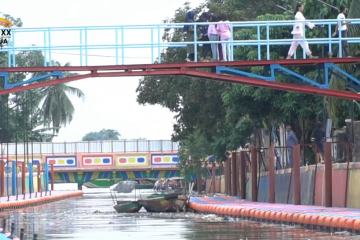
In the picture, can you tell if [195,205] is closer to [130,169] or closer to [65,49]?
[65,49]

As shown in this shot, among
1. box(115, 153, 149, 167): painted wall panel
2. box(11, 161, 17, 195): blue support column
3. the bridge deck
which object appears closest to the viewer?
the bridge deck

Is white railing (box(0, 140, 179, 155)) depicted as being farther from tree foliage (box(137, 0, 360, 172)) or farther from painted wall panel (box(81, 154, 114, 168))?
tree foliage (box(137, 0, 360, 172))

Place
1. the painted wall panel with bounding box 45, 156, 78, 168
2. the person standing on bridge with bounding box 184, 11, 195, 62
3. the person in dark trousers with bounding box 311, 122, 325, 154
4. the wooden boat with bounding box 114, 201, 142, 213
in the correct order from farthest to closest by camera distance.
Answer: the painted wall panel with bounding box 45, 156, 78, 168
the wooden boat with bounding box 114, 201, 142, 213
the person in dark trousers with bounding box 311, 122, 325, 154
the person standing on bridge with bounding box 184, 11, 195, 62

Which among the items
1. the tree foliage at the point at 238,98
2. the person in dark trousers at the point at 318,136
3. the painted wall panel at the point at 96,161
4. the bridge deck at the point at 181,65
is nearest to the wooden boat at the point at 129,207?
the tree foliage at the point at 238,98

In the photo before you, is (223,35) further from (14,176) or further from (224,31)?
(14,176)

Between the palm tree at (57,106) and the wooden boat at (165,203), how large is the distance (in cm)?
5190

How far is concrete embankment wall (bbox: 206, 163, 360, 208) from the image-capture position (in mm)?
27156

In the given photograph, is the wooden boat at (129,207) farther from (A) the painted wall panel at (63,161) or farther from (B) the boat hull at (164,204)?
(A) the painted wall panel at (63,161)

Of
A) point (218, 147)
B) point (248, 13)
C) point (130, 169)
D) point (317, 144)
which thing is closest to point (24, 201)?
point (218, 147)

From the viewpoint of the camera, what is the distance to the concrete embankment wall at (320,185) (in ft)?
89.1

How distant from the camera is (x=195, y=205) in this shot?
38.7 metres

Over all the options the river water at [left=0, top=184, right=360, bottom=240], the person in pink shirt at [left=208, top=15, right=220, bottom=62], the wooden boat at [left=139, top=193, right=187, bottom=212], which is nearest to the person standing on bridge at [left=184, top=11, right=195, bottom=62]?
the person in pink shirt at [left=208, top=15, right=220, bottom=62]

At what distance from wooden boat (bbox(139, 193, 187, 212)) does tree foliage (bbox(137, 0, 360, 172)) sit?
5.30 metres

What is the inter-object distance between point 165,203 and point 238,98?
5.98m
